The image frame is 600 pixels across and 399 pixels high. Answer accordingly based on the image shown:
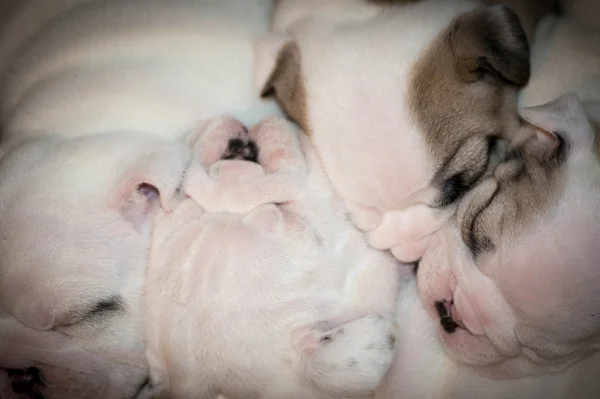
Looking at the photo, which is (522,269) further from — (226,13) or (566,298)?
(226,13)

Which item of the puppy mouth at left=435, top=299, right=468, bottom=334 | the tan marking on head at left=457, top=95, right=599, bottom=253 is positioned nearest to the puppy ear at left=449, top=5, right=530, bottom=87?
the tan marking on head at left=457, top=95, right=599, bottom=253

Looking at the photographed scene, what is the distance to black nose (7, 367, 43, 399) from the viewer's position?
1.57 meters

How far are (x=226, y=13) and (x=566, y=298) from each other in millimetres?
1257

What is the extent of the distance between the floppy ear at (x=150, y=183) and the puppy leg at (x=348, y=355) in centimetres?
49

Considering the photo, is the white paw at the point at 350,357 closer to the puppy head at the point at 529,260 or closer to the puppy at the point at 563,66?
the puppy head at the point at 529,260

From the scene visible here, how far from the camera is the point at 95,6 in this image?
199cm

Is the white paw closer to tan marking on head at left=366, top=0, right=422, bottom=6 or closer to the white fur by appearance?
the white fur

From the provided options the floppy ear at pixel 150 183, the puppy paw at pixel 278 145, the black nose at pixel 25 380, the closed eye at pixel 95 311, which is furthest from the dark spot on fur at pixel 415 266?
the black nose at pixel 25 380

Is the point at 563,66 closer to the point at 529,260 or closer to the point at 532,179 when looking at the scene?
the point at 532,179

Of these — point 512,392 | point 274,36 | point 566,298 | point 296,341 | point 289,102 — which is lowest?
point 512,392

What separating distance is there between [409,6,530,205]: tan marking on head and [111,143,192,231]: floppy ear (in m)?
0.62

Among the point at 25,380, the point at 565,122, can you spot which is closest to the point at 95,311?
the point at 25,380

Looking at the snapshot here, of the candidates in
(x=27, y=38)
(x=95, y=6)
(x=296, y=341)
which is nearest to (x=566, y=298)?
(x=296, y=341)

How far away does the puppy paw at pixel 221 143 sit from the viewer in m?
1.76
